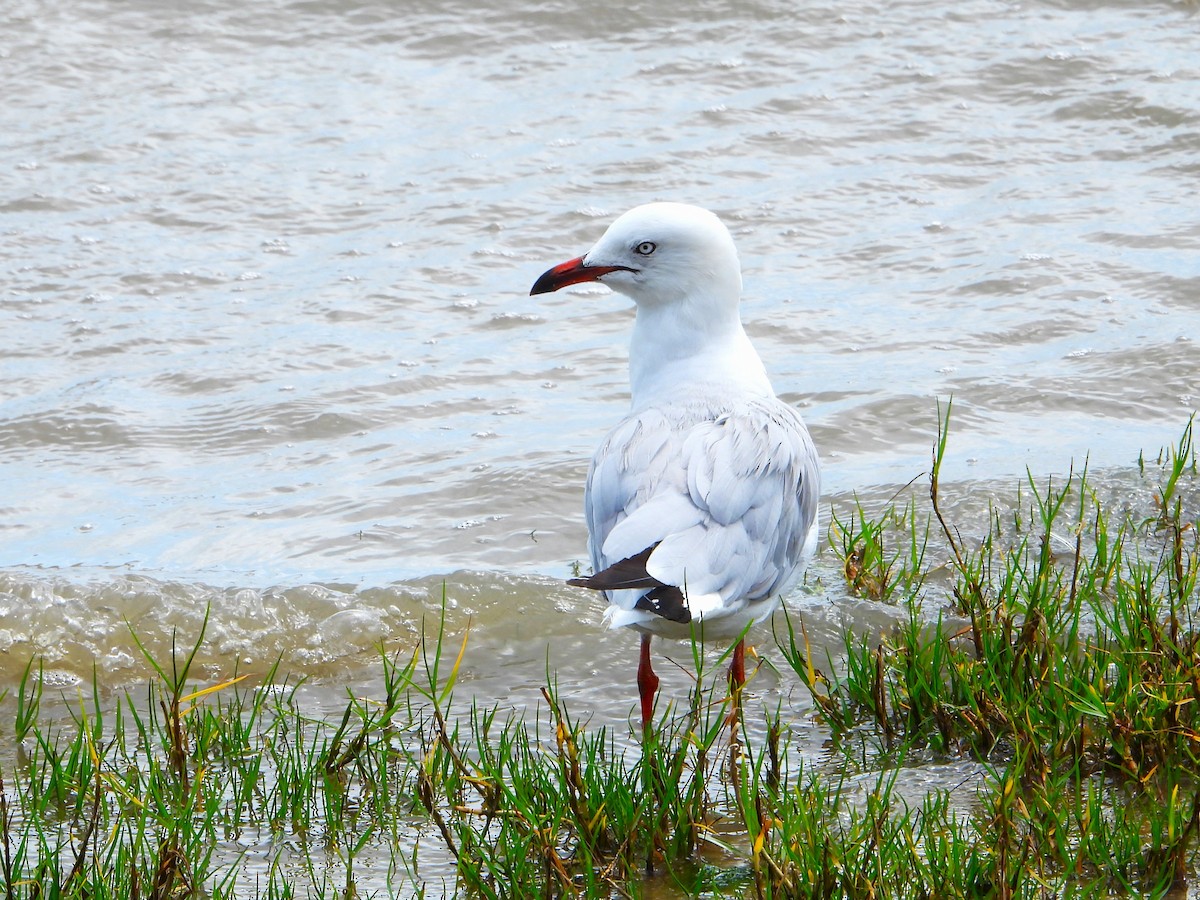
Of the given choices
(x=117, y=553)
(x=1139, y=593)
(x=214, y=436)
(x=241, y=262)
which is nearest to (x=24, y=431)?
(x=214, y=436)

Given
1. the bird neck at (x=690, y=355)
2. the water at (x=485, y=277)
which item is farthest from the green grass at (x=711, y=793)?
the water at (x=485, y=277)

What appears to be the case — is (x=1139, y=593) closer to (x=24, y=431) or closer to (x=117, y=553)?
(x=117, y=553)

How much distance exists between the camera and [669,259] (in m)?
4.70

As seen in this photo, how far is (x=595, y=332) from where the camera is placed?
A: 26.1 feet

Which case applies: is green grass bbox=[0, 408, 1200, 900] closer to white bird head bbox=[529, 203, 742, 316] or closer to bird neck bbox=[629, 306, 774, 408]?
bird neck bbox=[629, 306, 774, 408]

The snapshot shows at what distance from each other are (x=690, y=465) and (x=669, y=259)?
0.97 metres

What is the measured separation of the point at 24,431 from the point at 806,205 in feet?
15.3

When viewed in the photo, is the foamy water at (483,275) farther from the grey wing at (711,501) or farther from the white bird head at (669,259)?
the white bird head at (669,259)

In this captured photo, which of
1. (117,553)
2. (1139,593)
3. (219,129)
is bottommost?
(117,553)

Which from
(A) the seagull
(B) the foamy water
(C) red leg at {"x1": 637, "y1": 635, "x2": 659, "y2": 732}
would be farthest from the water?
(A) the seagull

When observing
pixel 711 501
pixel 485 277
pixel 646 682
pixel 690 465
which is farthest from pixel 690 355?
pixel 485 277

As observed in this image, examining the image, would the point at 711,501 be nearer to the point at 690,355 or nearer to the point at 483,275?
the point at 690,355

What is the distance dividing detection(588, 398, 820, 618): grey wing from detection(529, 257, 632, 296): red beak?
628mm

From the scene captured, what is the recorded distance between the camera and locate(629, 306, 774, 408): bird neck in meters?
4.60
